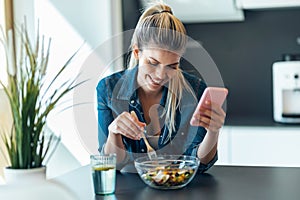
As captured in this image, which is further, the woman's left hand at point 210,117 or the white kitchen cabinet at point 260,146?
the white kitchen cabinet at point 260,146

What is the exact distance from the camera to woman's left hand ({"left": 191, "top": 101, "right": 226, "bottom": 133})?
1417 mm

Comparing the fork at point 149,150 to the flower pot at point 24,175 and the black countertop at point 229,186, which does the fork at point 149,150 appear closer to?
the black countertop at point 229,186

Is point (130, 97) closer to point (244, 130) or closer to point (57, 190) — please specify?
point (57, 190)

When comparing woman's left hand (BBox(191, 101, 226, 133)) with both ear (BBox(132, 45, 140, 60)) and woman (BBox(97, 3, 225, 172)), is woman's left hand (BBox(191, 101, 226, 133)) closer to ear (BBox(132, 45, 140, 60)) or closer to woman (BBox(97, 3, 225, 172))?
woman (BBox(97, 3, 225, 172))

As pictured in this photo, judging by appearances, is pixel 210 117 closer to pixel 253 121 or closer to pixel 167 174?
pixel 167 174

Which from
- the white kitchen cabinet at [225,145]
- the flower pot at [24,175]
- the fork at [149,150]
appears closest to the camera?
the flower pot at [24,175]

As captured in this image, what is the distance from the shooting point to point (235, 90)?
3.39m

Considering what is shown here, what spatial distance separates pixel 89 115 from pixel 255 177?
77 cm

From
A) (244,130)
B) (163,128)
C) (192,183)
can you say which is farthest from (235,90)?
(192,183)

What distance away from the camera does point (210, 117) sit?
4.72 feet

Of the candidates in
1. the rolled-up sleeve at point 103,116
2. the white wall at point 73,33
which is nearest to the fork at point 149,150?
the rolled-up sleeve at point 103,116

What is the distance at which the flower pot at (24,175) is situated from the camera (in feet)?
3.30

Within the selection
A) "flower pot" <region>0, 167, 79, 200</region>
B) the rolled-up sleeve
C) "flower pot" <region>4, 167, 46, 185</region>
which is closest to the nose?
the rolled-up sleeve

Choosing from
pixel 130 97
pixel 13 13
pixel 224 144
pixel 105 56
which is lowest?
pixel 224 144
